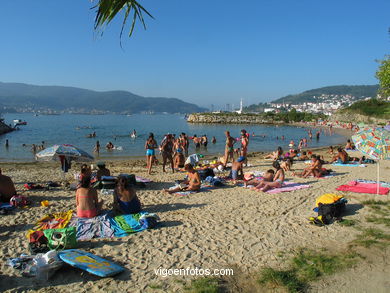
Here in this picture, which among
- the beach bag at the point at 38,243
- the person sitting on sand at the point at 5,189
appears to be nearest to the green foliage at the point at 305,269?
the beach bag at the point at 38,243

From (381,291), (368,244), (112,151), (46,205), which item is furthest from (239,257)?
(112,151)

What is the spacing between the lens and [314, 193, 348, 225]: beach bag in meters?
5.93

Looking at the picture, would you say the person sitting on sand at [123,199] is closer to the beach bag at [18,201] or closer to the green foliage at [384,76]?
the beach bag at [18,201]

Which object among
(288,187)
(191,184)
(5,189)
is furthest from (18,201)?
(288,187)

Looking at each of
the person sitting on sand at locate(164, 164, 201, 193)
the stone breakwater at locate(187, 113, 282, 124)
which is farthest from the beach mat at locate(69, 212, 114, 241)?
the stone breakwater at locate(187, 113, 282, 124)

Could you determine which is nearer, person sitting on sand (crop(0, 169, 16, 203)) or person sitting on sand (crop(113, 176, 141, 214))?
person sitting on sand (crop(113, 176, 141, 214))

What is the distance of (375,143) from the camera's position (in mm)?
7137

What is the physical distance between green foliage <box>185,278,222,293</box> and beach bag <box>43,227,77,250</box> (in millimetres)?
2065

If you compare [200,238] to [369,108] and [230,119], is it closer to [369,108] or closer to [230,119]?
[369,108]

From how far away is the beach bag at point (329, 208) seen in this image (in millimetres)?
5930

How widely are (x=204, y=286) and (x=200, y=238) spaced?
151cm

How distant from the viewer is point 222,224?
5891mm

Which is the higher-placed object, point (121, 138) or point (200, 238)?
point (200, 238)

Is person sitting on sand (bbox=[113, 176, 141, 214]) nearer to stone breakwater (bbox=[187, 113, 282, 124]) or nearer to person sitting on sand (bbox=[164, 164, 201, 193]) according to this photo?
person sitting on sand (bbox=[164, 164, 201, 193])
